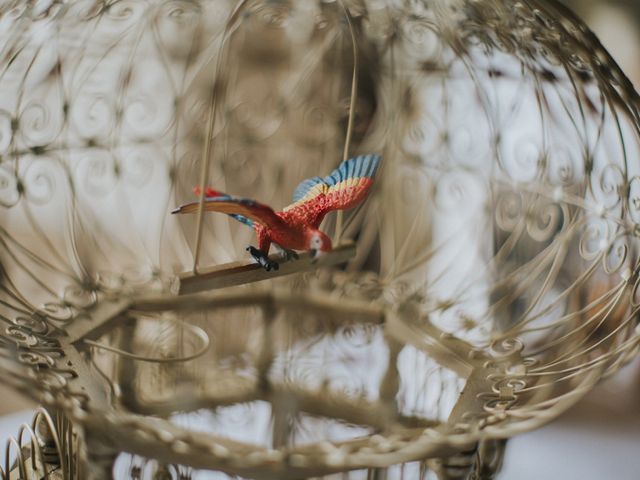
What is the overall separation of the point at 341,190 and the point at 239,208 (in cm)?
10

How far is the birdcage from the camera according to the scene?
28.2 inches

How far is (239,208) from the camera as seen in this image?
609 mm

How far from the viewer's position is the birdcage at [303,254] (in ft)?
2.35

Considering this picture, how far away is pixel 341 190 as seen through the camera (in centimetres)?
66

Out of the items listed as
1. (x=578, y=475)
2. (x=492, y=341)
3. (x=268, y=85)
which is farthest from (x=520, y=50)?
(x=578, y=475)

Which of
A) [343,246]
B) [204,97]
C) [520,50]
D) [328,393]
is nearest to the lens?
[343,246]

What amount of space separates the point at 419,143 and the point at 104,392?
857 millimetres

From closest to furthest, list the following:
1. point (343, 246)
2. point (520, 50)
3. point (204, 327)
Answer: point (343, 246)
point (520, 50)
point (204, 327)

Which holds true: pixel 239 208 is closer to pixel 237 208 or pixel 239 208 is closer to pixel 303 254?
pixel 237 208

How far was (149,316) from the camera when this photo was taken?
3.16 feet

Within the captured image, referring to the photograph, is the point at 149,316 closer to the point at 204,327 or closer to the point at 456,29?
the point at 204,327

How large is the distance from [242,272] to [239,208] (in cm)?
8

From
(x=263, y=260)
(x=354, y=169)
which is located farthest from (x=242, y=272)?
(x=354, y=169)

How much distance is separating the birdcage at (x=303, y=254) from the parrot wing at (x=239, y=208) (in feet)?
0.07
